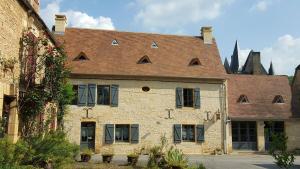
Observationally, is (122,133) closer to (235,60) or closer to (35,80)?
(35,80)

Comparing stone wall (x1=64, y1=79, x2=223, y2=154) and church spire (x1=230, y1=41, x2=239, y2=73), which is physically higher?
church spire (x1=230, y1=41, x2=239, y2=73)

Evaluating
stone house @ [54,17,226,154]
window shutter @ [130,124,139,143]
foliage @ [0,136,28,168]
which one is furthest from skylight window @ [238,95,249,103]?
foliage @ [0,136,28,168]

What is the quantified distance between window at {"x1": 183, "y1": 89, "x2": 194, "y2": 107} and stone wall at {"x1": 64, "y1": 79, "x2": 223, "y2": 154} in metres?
0.33

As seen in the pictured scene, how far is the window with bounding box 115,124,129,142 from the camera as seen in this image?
71.3 ft

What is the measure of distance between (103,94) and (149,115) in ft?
9.98

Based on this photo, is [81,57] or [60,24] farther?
[60,24]

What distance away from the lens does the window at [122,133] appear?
21734 millimetres

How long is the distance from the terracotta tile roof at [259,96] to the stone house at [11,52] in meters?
15.5

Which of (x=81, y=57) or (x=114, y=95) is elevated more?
(x=81, y=57)

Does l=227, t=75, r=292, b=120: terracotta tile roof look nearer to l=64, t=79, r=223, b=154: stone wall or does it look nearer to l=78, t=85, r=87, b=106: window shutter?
l=64, t=79, r=223, b=154: stone wall

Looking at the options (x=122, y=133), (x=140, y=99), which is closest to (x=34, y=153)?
(x=122, y=133)

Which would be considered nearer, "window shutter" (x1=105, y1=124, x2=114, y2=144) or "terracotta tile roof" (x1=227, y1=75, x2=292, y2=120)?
"window shutter" (x1=105, y1=124, x2=114, y2=144)

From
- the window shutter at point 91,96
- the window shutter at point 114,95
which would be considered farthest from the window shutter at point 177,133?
the window shutter at point 91,96

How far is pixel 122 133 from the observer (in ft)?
71.8
